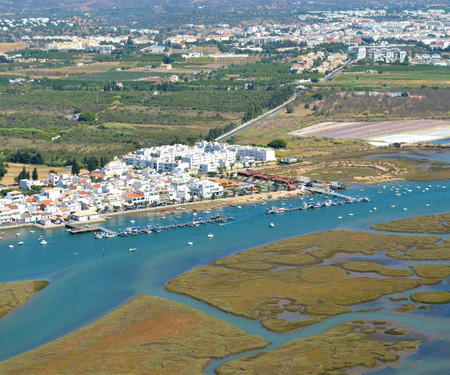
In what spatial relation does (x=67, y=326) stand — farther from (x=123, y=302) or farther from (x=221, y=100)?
(x=221, y=100)

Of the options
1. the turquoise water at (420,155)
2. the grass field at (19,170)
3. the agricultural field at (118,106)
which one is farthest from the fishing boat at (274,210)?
the agricultural field at (118,106)

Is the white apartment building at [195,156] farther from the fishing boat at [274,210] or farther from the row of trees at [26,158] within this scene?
the fishing boat at [274,210]

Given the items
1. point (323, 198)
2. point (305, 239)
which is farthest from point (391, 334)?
point (323, 198)

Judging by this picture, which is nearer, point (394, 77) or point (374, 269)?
point (374, 269)

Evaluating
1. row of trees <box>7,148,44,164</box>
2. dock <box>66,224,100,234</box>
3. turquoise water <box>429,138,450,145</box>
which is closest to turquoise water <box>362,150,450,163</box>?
turquoise water <box>429,138,450,145</box>

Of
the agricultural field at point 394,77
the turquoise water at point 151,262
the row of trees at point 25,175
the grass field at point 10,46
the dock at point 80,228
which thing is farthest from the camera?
the grass field at point 10,46

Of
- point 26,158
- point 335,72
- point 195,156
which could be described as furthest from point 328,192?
point 335,72

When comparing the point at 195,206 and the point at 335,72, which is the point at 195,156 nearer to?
the point at 195,206

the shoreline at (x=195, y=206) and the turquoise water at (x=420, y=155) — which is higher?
the shoreline at (x=195, y=206)
